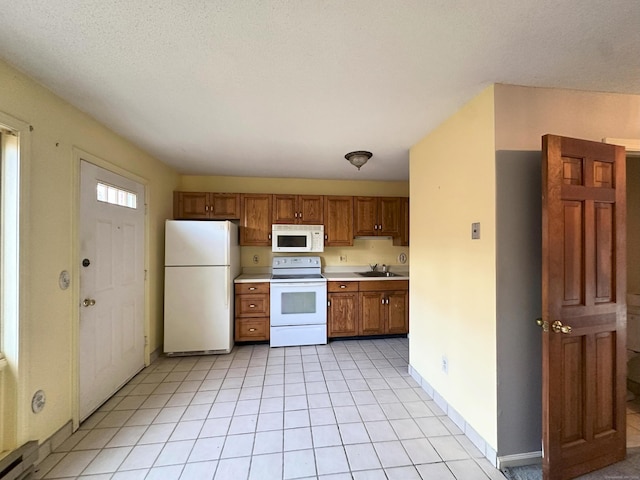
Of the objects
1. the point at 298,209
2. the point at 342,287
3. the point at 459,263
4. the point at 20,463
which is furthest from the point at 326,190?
the point at 20,463

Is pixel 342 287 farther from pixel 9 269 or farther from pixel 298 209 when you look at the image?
pixel 9 269

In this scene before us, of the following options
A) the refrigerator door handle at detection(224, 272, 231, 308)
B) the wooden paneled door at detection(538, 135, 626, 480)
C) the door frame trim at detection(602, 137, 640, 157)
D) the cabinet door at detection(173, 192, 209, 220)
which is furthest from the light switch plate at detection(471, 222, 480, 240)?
the cabinet door at detection(173, 192, 209, 220)

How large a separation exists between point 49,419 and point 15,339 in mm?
613

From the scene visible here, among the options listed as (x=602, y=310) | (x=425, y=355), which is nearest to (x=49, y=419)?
(x=425, y=355)

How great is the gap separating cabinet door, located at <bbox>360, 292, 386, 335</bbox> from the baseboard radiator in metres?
3.04

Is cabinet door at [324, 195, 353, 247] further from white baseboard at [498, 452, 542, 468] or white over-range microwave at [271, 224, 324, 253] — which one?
white baseboard at [498, 452, 542, 468]

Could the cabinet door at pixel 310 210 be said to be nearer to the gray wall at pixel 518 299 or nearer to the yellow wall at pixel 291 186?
the yellow wall at pixel 291 186

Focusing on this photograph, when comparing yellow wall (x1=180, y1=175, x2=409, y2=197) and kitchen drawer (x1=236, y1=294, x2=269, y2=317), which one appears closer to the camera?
kitchen drawer (x1=236, y1=294, x2=269, y2=317)

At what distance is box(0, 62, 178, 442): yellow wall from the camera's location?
1517 millimetres

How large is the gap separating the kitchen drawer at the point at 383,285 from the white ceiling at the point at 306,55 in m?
2.11

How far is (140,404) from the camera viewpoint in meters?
2.17

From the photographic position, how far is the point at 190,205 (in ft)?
11.8

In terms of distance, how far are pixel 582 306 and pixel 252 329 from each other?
10.3 ft

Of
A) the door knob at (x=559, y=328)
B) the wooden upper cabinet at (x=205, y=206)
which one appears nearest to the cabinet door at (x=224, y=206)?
the wooden upper cabinet at (x=205, y=206)
